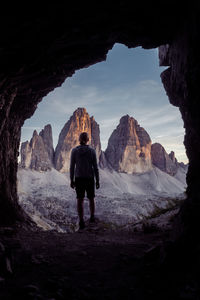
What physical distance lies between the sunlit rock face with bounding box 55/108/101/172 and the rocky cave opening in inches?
4919

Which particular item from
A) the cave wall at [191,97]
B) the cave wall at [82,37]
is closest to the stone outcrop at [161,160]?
the cave wall at [82,37]

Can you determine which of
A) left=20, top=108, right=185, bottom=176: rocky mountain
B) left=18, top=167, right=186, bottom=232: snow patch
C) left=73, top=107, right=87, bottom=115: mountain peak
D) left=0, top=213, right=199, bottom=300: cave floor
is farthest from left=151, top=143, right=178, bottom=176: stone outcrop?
left=0, top=213, right=199, bottom=300: cave floor

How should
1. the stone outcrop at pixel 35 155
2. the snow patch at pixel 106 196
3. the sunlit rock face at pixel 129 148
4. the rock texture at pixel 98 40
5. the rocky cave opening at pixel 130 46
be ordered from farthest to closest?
1. the sunlit rock face at pixel 129 148
2. the stone outcrop at pixel 35 155
3. the snow patch at pixel 106 196
4. the rock texture at pixel 98 40
5. the rocky cave opening at pixel 130 46

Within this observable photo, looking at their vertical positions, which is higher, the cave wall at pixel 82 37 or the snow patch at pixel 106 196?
the cave wall at pixel 82 37

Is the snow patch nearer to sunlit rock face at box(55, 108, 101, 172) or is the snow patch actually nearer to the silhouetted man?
sunlit rock face at box(55, 108, 101, 172)

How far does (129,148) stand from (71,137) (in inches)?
1850

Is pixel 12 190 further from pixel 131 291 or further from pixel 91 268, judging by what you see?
pixel 131 291

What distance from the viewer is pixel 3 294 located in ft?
7.91

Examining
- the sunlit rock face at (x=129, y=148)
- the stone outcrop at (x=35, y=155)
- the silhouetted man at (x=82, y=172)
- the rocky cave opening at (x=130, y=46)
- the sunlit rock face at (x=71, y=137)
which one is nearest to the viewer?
the rocky cave opening at (x=130, y=46)

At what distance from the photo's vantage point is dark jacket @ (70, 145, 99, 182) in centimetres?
789

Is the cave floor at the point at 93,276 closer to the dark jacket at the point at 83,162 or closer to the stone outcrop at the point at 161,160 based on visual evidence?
the dark jacket at the point at 83,162

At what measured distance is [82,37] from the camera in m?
6.37

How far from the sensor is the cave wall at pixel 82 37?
4703mm

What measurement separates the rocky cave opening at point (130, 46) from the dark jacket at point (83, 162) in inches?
134
